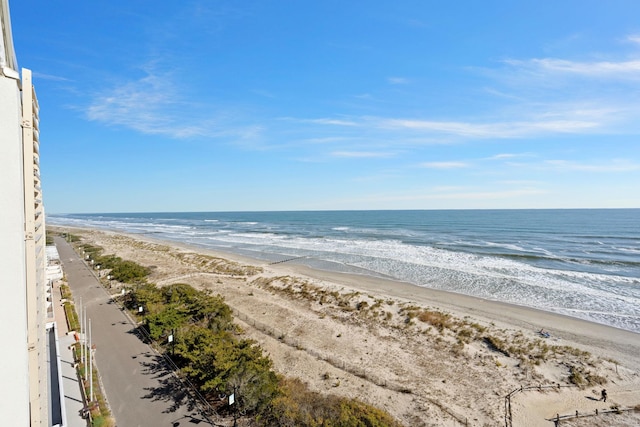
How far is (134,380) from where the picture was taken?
14.8 m

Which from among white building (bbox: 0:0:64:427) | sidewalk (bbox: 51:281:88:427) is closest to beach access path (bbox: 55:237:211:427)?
sidewalk (bbox: 51:281:88:427)

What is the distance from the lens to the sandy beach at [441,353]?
14.9 m

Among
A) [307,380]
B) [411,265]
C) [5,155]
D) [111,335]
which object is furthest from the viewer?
[411,265]

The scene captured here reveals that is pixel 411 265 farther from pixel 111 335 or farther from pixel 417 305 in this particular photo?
pixel 111 335

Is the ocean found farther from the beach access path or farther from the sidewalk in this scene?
the sidewalk

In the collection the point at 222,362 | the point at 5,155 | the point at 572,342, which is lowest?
the point at 572,342

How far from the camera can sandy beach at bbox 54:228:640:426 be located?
48.8 ft

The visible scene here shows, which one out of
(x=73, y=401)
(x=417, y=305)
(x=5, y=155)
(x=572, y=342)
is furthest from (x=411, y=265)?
(x=5, y=155)

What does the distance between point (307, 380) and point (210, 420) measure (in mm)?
5250

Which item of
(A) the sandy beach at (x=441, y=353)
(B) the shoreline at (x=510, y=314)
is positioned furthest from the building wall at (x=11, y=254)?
(B) the shoreline at (x=510, y=314)

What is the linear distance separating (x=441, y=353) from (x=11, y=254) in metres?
21.2

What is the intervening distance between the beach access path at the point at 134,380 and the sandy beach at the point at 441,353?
18.2 ft

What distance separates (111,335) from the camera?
64.7ft

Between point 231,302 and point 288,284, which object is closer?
point 231,302
